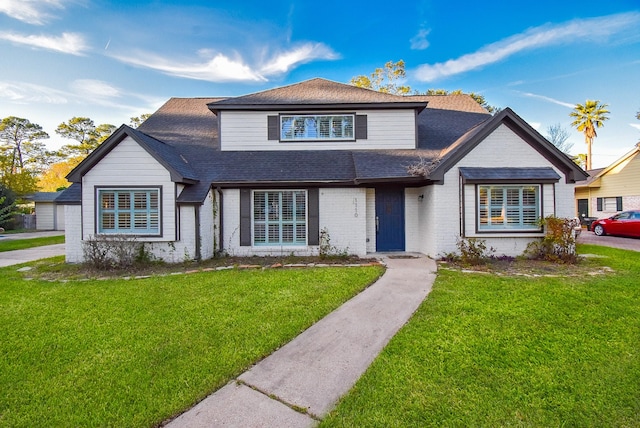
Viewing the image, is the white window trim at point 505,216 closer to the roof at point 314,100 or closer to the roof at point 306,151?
the roof at point 306,151

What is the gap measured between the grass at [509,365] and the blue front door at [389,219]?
4318 millimetres

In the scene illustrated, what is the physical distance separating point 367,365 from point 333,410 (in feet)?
2.74

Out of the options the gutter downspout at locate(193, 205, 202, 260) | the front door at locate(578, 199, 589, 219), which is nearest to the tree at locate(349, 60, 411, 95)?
the front door at locate(578, 199, 589, 219)

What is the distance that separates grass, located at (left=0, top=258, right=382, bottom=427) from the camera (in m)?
2.60

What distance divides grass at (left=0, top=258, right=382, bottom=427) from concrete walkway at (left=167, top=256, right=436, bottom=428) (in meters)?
0.20

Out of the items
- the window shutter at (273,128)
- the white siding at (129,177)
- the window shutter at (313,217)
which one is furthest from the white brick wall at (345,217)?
the white siding at (129,177)

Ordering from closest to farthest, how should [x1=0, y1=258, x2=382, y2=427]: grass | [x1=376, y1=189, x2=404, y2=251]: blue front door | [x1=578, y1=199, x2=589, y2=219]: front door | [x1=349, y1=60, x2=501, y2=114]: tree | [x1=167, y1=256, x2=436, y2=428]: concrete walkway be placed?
1. [x1=167, y1=256, x2=436, y2=428]: concrete walkway
2. [x1=0, y1=258, x2=382, y2=427]: grass
3. [x1=376, y1=189, x2=404, y2=251]: blue front door
4. [x1=578, y1=199, x2=589, y2=219]: front door
5. [x1=349, y1=60, x2=501, y2=114]: tree

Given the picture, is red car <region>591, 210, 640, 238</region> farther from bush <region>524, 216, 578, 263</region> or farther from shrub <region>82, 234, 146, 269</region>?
shrub <region>82, 234, 146, 269</region>

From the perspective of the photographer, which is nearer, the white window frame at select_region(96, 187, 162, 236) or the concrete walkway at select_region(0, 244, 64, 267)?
the white window frame at select_region(96, 187, 162, 236)

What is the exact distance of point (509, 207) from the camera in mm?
8578

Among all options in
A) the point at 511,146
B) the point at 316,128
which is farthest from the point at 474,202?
the point at 316,128

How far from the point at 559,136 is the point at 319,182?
121 ft

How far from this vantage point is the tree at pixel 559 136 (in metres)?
31.9

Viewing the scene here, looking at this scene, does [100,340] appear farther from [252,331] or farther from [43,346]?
[252,331]
